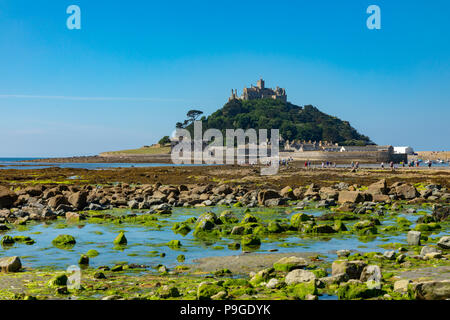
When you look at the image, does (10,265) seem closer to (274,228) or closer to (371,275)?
(371,275)

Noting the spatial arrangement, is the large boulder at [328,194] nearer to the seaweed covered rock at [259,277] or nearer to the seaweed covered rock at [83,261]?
the seaweed covered rock at [259,277]

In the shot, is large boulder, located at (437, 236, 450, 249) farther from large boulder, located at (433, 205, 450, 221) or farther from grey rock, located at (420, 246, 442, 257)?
large boulder, located at (433, 205, 450, 221)

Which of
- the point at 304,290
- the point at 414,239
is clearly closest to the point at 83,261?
the point at 304,290

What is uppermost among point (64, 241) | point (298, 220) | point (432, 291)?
point (432, 291)

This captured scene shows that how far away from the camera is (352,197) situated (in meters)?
22.7

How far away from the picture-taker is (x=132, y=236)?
48.8 ft

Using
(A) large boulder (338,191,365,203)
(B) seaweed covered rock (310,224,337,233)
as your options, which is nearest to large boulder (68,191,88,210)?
(B) seaweed covered rock (310,224,337,233)

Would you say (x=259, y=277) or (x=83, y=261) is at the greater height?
(x=259, y=277)

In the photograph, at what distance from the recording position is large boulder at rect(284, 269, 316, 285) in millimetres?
8211

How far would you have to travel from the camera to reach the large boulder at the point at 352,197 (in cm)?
2258

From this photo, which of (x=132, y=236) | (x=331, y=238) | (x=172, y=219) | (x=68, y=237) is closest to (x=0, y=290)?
(x=68, y=237)

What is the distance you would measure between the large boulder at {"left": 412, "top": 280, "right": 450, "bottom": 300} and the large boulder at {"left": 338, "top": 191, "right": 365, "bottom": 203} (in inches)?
626

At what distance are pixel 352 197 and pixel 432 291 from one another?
16.2m
